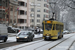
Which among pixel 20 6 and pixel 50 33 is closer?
pixel 50 33

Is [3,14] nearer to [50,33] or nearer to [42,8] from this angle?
[50,33]

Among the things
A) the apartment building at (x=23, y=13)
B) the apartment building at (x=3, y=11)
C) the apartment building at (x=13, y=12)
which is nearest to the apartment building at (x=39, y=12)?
the apartment building at (x=23, y=13)

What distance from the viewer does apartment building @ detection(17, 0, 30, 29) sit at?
2894 inches

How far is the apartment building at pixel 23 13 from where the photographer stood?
73.5 meters

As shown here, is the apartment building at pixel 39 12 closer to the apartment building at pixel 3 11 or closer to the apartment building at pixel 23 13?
the apartment building at pixel 23 13

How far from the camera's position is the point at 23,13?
75250 millimetres

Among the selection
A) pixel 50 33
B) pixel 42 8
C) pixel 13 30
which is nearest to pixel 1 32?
pixel 50 33

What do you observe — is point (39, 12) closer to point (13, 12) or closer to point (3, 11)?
point (13, 12)

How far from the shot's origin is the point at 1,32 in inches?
1017

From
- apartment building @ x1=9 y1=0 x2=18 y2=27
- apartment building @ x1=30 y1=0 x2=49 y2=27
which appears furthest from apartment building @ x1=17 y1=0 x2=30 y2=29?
apartment building @ x1=30 y1=0 x2=49 y2=27

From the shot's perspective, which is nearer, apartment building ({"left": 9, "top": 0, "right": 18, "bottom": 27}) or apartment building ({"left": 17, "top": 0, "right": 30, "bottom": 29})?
apartment building ({"left": 9, "top": 0, "right": 18, "bottom": 27})

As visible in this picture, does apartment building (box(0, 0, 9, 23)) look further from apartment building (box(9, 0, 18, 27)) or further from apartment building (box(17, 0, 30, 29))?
apartment building (box(17, 0, 30, 29))

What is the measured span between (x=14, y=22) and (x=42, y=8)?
43.8m

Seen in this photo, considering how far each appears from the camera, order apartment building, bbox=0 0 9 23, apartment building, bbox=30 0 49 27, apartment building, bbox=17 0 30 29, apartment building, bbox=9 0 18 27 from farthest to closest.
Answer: apartment building, bbox=30 0 49 27 < apartment building, bbox=17 0 30 29 < apartment building, bbox=9 0 18 27 < apartment building, bbox=0 0 9 23
